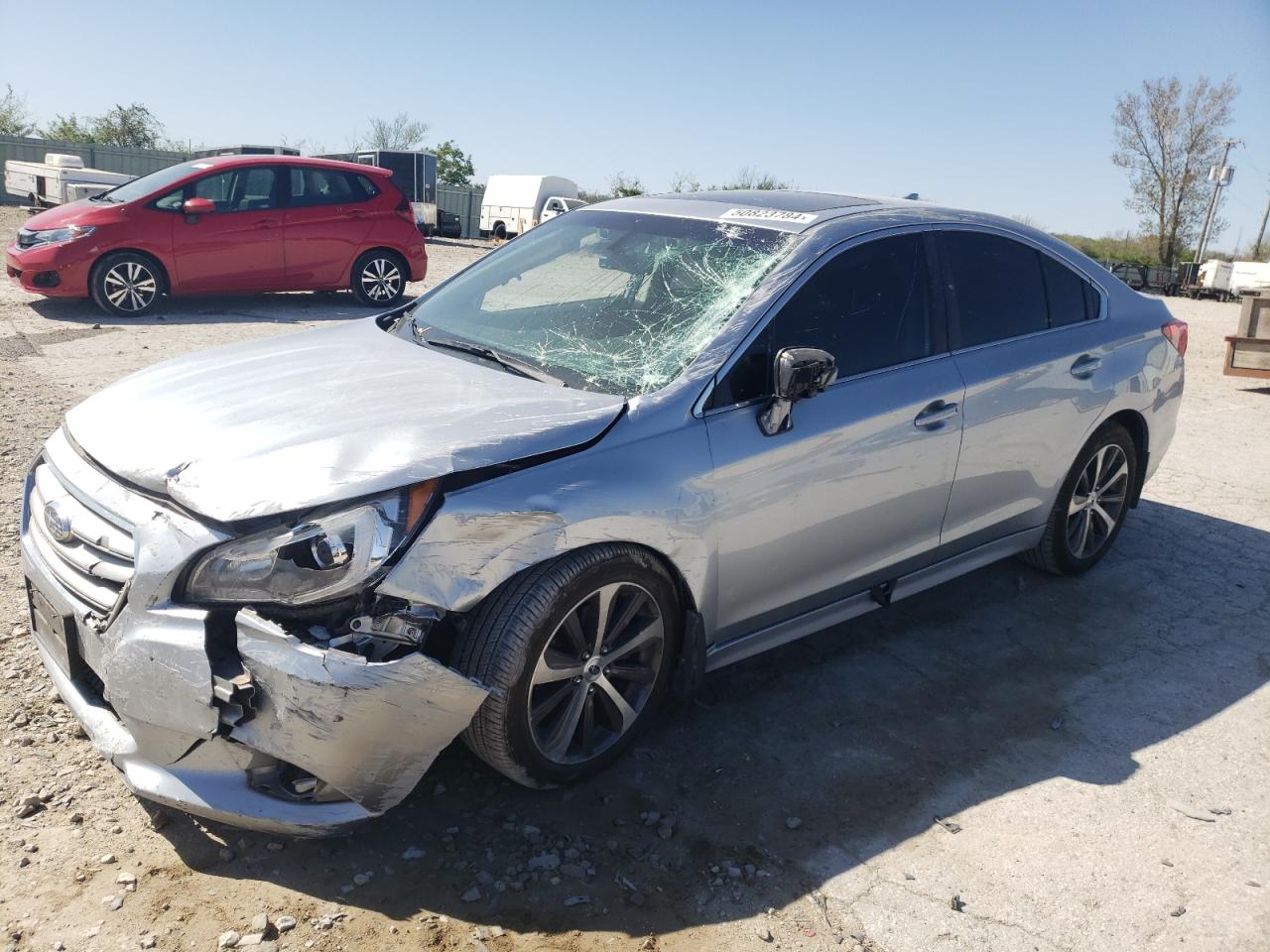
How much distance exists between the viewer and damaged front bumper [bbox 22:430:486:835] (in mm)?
2465

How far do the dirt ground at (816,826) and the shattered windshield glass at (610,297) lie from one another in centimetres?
130

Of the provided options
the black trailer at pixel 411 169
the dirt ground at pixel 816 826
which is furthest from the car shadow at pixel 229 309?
the black trailer at pixel 411 169

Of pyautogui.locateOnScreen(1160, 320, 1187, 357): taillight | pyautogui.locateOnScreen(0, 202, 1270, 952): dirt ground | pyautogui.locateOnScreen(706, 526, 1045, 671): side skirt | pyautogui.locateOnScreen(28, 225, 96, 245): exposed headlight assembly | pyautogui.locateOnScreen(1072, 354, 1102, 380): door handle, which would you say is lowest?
pyautogui.locateOnScreen(0, 202, 1270, 952): dirt ground

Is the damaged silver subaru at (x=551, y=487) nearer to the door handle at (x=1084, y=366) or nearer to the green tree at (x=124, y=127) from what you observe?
the door handle at (x=1084, y=366)

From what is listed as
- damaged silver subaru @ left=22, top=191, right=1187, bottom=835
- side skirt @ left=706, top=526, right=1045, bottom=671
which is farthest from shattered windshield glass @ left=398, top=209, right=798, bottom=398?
side skirt @ left=706, top=526, right=1045, bottom=671

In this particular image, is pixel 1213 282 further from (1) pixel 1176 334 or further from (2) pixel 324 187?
(1) pixel 1176 334

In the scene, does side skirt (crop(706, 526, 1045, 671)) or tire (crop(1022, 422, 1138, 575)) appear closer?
side skirt (crop(706, 526, 1045, 671))

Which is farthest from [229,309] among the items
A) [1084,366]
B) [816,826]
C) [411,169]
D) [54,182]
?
[411,169]

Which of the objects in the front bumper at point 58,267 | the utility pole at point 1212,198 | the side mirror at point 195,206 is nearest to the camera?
the front bumper at point 58,267

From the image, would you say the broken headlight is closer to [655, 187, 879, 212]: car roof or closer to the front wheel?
[655, 187, 879, 212]: car roof

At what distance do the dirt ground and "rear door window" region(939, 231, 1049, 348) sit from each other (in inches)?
52.1

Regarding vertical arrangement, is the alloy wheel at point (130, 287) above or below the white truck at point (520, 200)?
below

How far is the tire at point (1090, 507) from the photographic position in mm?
4742

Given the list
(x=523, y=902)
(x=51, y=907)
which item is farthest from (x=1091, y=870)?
(x=51, y=907)
